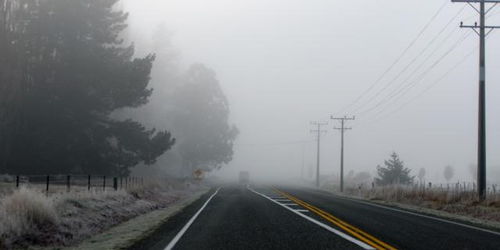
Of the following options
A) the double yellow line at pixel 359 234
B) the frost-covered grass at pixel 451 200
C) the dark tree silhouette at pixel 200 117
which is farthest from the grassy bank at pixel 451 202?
the dark tree silhouette at pixel 200 117

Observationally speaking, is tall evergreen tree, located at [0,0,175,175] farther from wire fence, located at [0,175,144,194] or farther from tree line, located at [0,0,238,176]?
wire fence, located at [0,175,144,194]

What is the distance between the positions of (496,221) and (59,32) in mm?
37993

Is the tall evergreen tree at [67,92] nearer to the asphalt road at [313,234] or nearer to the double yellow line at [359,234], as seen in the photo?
the asphalt road at [313,234]

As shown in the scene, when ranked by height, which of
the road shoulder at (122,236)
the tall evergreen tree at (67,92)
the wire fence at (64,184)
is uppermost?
the tall evergreen tree at (67,92)

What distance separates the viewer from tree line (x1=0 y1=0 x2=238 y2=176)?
42.5 m

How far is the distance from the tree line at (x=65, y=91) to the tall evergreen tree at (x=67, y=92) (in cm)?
8

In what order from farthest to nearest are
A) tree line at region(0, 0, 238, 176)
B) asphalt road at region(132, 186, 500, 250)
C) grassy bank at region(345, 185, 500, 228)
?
tree line at region(0, 0, 238, 176) → grassy bank at region(345, 185, 500, 228) → asphalt road at region(132, 186, 500, 250)

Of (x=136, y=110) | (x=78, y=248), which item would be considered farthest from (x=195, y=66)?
(x=78, y=248)

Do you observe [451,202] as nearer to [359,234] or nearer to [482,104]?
[482,104]

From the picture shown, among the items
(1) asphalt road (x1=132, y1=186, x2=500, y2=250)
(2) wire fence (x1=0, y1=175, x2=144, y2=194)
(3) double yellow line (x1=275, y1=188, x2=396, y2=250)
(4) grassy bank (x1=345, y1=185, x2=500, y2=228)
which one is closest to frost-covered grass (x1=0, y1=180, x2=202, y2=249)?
(1) asphalt road (x1=132, y1=186, x2=500, y2=250)

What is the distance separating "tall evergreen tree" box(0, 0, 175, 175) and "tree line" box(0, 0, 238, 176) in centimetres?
8

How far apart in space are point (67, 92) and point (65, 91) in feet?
0.57

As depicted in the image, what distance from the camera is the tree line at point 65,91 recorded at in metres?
42.5

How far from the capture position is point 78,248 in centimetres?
1197
